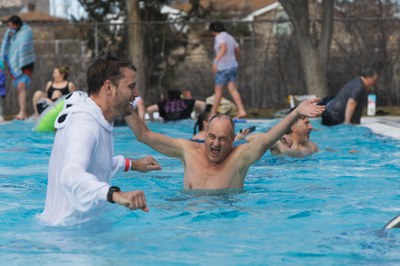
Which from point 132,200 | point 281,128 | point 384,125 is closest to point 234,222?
point 281,128

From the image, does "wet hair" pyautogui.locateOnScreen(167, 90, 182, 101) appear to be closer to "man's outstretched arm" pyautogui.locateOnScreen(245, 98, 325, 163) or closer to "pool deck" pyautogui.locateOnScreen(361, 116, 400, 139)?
"pool deck" pyautogui.locateOnScreen(361, 116, 400, 139)

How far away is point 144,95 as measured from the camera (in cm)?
1944

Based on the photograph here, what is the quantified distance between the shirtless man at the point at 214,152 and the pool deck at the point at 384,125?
583 cm

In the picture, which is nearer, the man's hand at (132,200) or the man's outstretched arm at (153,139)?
Answer: the man's hand at (132,200)

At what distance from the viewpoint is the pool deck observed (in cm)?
1292

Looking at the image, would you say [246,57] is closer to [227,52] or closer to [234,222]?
[227,52]

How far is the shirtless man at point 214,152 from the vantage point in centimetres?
683

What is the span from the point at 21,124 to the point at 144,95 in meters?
4.19

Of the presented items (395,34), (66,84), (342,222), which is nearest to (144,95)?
(66,84)

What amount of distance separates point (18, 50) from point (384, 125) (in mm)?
7103

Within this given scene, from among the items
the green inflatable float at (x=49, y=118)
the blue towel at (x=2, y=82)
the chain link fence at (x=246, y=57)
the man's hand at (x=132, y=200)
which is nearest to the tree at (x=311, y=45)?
the chain link fence at (x=246, y=57)

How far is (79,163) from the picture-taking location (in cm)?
457

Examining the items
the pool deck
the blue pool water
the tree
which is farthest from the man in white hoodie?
the tree

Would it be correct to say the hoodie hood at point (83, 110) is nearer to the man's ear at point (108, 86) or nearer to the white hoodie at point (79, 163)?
the white hoodie at point (79, 163)
